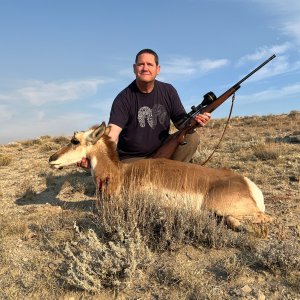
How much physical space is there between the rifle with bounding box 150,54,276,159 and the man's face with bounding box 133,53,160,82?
36.3 inches

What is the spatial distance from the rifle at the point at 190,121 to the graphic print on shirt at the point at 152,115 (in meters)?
0.35

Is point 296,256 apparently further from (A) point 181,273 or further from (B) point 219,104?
(B) point 219,104

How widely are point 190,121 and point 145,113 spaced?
2.73ft

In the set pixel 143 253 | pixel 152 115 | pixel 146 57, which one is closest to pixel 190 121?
pixel 152 115

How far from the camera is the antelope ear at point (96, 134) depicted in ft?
19.4

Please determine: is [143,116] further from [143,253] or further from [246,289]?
[246,289]

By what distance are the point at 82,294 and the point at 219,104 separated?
170 inches

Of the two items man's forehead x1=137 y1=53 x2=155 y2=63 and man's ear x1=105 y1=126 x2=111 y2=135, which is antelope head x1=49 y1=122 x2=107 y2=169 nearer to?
man's ear x1=105 y1=126 x2=111 y2=135

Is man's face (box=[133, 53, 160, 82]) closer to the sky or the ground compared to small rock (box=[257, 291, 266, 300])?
closer to the sky

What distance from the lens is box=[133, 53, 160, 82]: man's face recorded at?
22.1ft

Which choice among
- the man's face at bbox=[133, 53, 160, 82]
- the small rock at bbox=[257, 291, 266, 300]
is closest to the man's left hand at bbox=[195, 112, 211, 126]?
the man's face at bbox=[133, 53, 160, 82]

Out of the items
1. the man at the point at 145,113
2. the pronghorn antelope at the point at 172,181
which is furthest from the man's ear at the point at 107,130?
the man at the point at 145,113

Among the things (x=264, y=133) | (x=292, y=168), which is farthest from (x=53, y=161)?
(x=264, y=133)

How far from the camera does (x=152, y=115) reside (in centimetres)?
705
